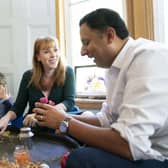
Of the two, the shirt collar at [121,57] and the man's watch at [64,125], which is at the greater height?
the shirt collar at [121,57]

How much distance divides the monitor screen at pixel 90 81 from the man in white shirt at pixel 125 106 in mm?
1886

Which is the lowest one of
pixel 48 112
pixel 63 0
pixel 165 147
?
pixel 165 147

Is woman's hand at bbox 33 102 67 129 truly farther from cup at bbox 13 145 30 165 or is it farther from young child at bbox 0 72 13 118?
Answer: young child at bbox 0 72 13 118

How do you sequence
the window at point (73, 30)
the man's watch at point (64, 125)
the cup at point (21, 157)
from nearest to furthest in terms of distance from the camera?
the man's watch at point (64, 125)
the cup at point (21, 157)
the window at point (73, 30)

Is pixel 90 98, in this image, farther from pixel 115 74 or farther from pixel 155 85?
pixel 155 85

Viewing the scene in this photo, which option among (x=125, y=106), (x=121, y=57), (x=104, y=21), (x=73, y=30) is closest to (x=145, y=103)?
(x=125, y=106)

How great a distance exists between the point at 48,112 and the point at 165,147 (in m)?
0.44

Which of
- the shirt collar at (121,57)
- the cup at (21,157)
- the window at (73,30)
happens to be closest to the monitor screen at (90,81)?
the window at (73,30)

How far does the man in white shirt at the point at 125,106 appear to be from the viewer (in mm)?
1028

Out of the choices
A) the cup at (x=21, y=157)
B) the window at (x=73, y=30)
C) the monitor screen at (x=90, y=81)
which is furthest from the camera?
the window at (x=73, y=30)

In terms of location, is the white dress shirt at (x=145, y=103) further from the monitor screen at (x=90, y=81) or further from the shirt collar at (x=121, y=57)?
the monitor screen at (x=90, y=81)

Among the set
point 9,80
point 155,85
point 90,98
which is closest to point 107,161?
point 155,85

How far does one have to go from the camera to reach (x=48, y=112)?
1243 mm

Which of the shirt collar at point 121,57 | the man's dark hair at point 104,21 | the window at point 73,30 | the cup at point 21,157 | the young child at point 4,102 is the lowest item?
the cup at point 21,157
